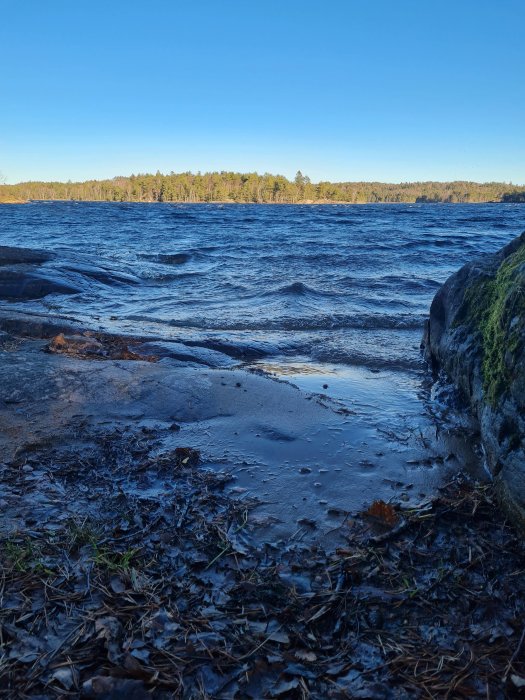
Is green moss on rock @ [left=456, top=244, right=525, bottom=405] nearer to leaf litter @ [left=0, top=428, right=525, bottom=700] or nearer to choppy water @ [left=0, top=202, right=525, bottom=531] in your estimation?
choppy water @ [left=0, top=202, right=525, bottom=531]

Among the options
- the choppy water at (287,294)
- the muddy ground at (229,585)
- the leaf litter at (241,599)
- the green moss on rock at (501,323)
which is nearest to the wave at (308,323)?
the choppy water at (287,294)

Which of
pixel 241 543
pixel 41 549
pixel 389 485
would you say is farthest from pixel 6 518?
pixel 389 485

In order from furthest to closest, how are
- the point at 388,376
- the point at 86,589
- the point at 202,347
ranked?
1. the point at 202,347
2. the point at 388,376
3. the point at 86,589

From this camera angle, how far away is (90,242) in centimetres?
2159

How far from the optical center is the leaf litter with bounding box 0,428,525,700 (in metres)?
1.60

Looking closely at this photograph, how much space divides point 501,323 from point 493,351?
208 millimetres

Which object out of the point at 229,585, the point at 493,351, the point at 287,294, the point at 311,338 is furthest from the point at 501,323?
the point at 287,294

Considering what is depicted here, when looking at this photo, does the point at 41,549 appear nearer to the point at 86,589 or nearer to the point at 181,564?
the point at 86,589

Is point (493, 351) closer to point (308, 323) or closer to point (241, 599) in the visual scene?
point (241, 599)

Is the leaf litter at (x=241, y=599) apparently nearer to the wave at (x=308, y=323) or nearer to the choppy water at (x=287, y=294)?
the choppy water at (x=287, y=294)

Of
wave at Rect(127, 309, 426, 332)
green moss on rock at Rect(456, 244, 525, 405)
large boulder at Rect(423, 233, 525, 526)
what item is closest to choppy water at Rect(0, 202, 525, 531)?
wave at Rect(127, 309, 426, 332)

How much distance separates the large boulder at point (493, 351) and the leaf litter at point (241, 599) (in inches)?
10.8

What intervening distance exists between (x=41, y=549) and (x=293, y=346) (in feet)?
16.5

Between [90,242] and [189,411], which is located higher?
[90,242]
